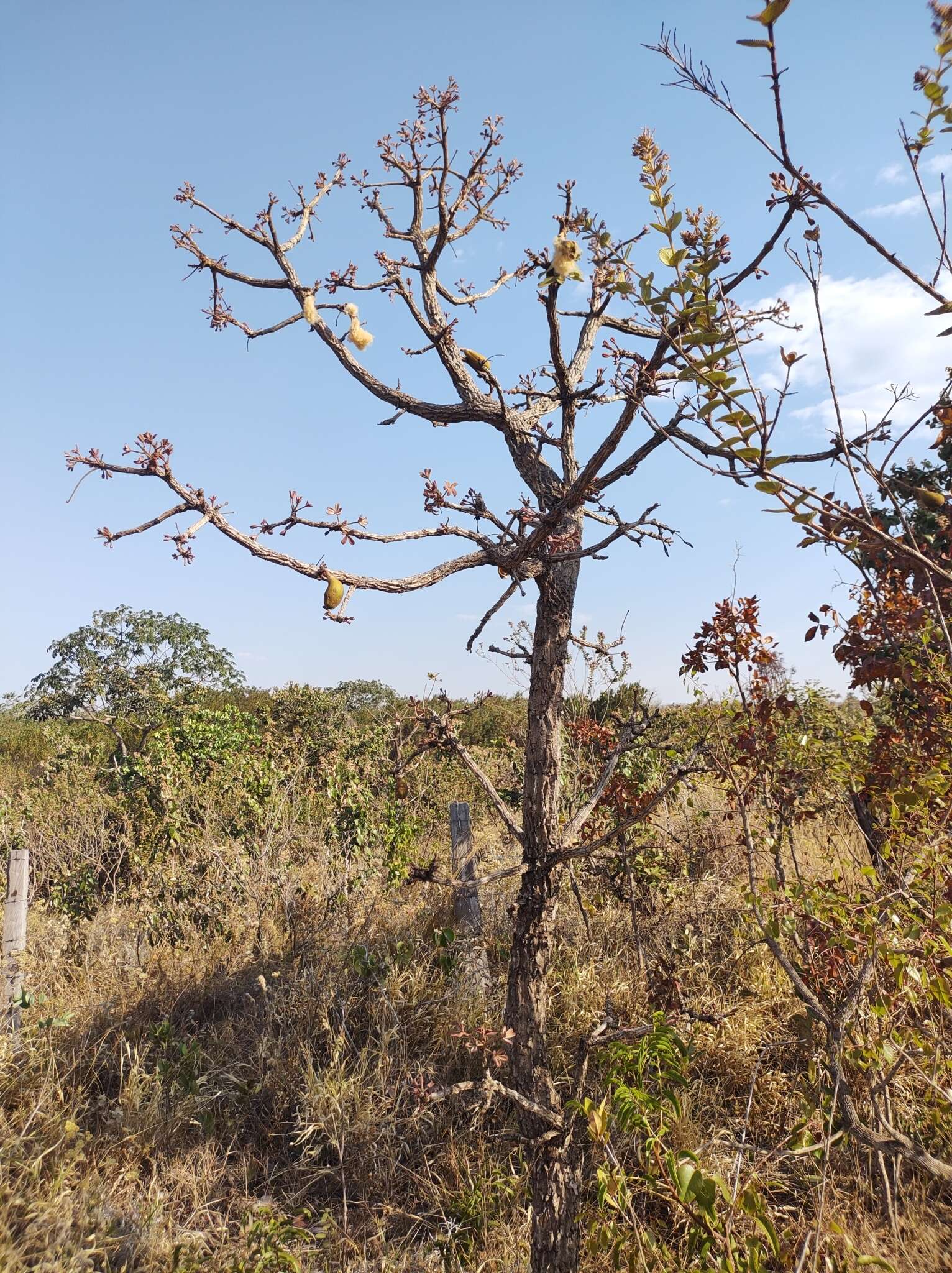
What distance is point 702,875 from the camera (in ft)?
15.9

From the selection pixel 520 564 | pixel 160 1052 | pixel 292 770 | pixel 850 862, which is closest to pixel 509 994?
pixel 520 564

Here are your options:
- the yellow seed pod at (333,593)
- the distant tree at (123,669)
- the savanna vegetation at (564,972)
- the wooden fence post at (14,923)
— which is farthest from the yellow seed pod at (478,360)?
the distant tree at (123,669)

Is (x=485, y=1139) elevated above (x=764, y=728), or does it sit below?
below

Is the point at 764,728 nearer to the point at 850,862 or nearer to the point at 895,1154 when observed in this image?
the point at 895,1154

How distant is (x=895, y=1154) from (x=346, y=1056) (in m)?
2.32

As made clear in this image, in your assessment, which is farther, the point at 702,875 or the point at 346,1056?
the point at 702,875

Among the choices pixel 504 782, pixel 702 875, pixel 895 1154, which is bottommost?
pixel 895 1154

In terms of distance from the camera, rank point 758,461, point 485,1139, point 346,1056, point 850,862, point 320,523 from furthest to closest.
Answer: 1. point 850,862
2. point 346,1056
3. point 485,1139
4. point 320,523
5. point 758,461

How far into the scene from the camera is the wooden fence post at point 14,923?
407 cm

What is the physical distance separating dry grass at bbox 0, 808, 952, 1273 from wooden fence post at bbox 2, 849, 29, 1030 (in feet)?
0.75

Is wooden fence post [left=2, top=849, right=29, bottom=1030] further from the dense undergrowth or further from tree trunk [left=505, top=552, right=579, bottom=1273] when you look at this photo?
tree trunk [left=505, top=552, right=579, bottom=1273]

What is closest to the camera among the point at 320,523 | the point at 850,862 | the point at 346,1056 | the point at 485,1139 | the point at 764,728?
the point at 320,523

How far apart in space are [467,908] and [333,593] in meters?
2.91

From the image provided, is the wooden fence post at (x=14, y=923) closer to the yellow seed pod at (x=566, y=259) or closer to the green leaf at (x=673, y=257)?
the yellow seed pod at (x=566, y=259)
